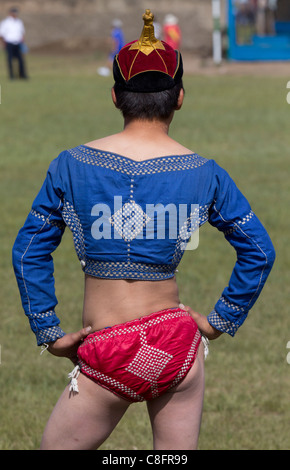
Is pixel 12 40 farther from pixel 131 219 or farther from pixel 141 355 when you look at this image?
pixel 141 355

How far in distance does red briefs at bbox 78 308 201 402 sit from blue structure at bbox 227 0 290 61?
30.1 meters

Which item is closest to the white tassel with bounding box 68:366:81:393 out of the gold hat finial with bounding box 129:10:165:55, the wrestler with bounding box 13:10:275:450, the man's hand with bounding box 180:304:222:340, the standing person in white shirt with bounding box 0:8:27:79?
the wrestler with bounding box 13:10:275:450

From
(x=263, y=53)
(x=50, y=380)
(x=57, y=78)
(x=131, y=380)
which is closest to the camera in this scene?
(x=131, y=380)

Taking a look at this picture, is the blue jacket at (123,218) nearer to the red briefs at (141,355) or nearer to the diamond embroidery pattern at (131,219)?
the diamond embroidery pattern at (131,219)

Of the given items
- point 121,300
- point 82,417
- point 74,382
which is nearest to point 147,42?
point 121,300

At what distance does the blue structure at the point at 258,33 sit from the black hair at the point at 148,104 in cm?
2986

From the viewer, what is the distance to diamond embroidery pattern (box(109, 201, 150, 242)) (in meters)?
3.00

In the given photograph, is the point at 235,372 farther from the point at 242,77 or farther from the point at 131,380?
the point at 242,77

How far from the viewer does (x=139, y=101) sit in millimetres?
3043

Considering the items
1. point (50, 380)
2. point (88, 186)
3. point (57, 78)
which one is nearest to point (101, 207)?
point (88, 186)

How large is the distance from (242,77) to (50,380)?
23262 mm

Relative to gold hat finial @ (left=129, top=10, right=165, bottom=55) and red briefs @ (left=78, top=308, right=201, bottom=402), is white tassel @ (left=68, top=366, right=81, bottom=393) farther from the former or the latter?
gold hat finial @ (left=129, top=10, right=165, bottom=55)

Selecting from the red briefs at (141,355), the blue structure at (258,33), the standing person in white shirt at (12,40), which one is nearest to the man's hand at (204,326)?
the red briefs at (141,355)

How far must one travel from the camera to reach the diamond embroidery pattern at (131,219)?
300 centimetres
